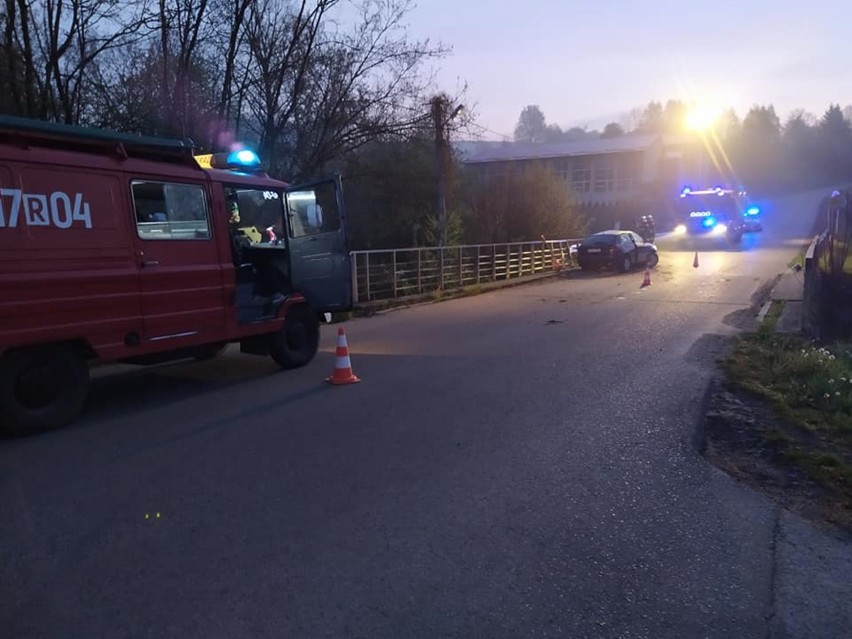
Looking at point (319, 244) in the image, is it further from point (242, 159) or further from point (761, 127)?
point (761, 127)

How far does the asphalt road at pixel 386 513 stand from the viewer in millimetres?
3576

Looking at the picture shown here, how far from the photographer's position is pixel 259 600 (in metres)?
3.67

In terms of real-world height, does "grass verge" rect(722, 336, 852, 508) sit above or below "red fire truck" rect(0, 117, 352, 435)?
below

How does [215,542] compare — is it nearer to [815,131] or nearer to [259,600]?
[259,600]

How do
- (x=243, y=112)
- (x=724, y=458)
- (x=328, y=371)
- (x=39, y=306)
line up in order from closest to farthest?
1. (x=724, y=458)
2. (x=39, y=306)
3. (x=328, y=371)
4. (x=243, y=112)

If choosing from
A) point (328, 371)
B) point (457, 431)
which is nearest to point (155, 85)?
point (328, 371)

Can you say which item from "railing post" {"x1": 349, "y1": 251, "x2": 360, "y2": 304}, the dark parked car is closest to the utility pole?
"railing post" {"x1": 349, "y1": 251, "x2": 360, "y2": 304}

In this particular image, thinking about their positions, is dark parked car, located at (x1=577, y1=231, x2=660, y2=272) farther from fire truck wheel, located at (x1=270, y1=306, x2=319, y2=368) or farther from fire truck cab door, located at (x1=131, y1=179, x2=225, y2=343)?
fire truck cab door, located at (x1=131, y1=179, x2=225, y2=343)

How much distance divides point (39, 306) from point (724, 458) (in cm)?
601

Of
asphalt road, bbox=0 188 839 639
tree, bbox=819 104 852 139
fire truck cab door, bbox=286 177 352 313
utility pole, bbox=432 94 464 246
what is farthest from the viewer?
tree, bbox=819 104 852 139

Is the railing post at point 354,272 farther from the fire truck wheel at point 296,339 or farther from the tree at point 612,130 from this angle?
the tree at point 612,130

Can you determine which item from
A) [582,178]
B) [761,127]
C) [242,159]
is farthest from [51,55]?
[761,127]

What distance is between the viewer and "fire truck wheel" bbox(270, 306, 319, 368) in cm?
965

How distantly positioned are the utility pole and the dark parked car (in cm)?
657
